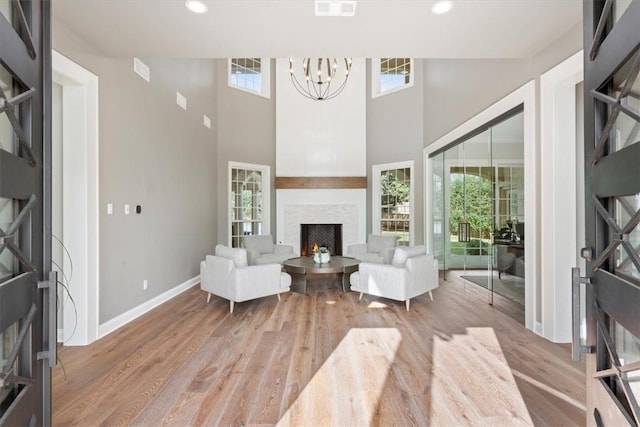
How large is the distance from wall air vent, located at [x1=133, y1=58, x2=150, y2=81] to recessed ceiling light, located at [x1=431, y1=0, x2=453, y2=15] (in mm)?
3321

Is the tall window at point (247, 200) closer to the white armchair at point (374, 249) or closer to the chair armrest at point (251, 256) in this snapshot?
the chair armrest at point (251, 256)

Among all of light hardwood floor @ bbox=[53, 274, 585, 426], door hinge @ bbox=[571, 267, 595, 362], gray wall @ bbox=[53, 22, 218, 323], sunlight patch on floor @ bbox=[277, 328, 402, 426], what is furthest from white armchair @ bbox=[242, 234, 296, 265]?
door hinge @ bbox=[571, 267, 595, 362]

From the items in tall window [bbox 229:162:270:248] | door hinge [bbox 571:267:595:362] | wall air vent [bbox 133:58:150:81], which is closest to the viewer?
door hinge [bbox 571:267:595:362]

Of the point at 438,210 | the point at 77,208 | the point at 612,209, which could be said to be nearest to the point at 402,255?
the point at 438,210

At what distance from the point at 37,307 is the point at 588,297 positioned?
208 centimetres

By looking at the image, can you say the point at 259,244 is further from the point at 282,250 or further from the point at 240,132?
the point at 240,132

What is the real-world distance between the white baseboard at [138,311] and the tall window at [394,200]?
4475 mm

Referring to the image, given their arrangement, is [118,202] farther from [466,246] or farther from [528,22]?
[466,246]

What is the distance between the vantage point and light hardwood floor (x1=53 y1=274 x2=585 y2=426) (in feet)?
6.55

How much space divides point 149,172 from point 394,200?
5175 millimetres

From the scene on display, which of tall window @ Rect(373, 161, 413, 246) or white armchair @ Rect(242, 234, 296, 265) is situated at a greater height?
tall window @ Rect(373, 161, 413, 246)

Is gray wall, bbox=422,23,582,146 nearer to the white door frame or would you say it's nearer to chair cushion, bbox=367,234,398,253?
chair cushion, bbox=367,234,398,253

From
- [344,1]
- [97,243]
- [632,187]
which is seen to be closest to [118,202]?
[97,243]

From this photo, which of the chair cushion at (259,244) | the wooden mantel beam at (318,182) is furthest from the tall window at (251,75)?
the chair cushion at (259,244)
